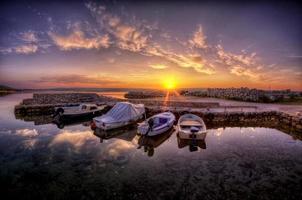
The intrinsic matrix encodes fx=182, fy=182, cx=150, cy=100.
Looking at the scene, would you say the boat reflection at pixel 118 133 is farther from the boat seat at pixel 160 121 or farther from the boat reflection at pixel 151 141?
the boat seat at pixel 160 121

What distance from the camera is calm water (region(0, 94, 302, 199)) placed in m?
8.01

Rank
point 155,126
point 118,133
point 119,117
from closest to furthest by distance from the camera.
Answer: point 155,126 → point 118,133 → point 119,117

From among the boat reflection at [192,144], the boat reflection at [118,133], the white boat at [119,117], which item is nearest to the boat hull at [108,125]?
the white boat at [119,117]

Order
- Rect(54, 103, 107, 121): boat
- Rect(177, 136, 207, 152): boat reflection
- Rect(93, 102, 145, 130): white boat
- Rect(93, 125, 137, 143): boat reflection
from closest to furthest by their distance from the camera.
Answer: Rect(177, 136, 207, 152): boat reflection, Rect(93, 125, 137, 143): boat reflection, Rect(93, 102, 145, 130): white boat, Rect(54, 103, 107, 121): boat

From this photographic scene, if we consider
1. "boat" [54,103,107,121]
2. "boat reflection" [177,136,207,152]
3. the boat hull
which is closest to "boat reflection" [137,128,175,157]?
"boat reflection" [177,136,207,152]

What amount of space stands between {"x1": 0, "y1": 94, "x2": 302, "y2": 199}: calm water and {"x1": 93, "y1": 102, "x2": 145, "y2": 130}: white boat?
132 cm

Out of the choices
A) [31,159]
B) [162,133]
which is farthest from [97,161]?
Answer: [162,133]

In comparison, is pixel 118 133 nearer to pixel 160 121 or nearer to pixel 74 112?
Answer: pixel 160 121

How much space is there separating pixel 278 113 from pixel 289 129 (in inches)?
195

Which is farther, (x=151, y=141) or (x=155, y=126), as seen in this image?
(x=155, y=126)

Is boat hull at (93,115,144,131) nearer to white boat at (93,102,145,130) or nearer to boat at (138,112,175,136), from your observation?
white boat at (93,102,145,130)

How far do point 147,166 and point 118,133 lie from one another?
7.69 metres

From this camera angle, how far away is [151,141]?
50.0 feet

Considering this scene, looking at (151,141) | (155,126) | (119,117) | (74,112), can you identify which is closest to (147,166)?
(151,141)
